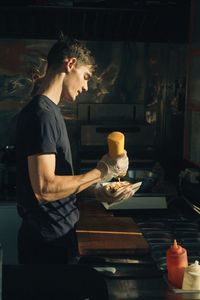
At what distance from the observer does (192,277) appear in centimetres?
131

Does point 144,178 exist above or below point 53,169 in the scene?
below

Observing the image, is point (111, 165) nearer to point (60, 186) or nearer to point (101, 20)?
point (60, 186)

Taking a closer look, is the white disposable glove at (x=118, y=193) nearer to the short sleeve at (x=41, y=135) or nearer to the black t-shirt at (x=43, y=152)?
the black t-shirt at (x=43, y=152)

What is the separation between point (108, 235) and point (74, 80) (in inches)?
20.9

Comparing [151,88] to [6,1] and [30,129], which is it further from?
[30,129]

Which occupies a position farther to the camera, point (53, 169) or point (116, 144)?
point (116, 144)

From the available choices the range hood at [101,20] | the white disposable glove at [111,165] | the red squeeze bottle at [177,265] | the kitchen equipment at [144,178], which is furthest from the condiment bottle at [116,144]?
the range hood at [101,20]

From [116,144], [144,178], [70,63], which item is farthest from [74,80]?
[144,178]

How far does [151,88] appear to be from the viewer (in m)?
3.16

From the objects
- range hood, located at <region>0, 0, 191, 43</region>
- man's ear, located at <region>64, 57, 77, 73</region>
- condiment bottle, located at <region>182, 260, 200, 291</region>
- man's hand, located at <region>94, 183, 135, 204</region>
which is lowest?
condiment bottle, located at <region>182, 260, 200, 291</region>

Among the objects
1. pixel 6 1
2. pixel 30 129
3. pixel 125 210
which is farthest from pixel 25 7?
pixel 30 129

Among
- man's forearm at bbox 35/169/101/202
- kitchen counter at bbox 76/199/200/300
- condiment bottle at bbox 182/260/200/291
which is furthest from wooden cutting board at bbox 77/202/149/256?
condiment bottle at bbox 182/260/200/291

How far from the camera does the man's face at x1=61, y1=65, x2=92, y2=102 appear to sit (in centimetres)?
167

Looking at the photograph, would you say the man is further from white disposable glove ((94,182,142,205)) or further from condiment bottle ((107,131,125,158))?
white disposable glove ((94,182,142,205))
